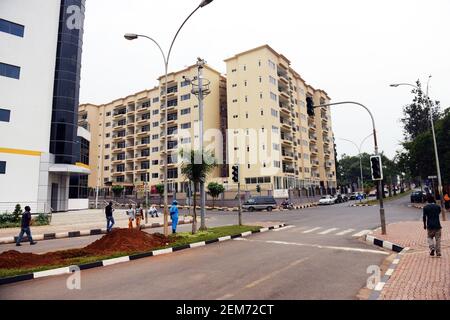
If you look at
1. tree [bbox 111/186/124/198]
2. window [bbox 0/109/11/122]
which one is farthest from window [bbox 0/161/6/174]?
tree [bbox 111/186/124/198]

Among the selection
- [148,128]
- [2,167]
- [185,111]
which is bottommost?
[2,167]

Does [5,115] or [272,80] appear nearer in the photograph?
[5,115]

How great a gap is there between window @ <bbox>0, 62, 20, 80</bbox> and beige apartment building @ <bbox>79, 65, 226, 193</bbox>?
87.0ft

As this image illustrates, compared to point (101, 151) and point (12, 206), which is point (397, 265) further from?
point (101, 151)

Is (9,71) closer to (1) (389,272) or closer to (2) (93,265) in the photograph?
(2) (93,265)

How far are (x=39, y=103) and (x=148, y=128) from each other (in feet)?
129

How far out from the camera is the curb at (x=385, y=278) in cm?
533

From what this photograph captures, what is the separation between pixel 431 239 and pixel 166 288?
25.0 ft

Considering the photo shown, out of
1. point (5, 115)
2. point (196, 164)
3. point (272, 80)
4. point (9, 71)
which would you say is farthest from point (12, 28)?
point (272, 80)

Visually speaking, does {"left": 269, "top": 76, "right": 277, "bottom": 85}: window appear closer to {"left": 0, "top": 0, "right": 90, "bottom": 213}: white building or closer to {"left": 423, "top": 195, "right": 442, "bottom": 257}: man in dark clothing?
{"left": 0, "top": 0, "right": 90, "bottom": 213}: white building

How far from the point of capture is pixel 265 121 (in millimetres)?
50844

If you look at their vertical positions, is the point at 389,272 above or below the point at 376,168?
below

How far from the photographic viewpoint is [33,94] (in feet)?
94.0

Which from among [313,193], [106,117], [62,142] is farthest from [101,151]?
[313,193]
